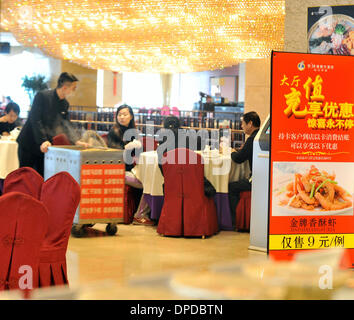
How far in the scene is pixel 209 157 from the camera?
6.52m

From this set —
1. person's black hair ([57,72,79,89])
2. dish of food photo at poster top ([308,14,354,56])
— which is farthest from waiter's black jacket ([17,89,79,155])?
dish of food photo at poster top ([308,14,354,56])

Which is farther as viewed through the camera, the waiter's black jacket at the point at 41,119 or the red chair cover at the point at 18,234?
the waiter's black jacket at the point at 41,119

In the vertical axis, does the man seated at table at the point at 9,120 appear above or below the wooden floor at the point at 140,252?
above

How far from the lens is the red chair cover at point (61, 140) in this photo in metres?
6.50

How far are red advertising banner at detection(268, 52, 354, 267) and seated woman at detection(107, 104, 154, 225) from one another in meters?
3.27

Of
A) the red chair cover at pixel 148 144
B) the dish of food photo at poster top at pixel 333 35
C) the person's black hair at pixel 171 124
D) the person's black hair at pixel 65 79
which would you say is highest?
the dish of food photo at poster top at pixel 333 35

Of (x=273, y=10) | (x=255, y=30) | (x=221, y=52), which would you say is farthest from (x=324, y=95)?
(x=221, y=52)

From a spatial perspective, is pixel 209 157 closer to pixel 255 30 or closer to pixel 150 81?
pixel 255 30

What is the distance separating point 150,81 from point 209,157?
18608 millimetres

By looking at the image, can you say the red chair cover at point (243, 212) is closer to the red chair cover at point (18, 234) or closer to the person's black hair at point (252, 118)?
the person's black hair at point (252, 118)

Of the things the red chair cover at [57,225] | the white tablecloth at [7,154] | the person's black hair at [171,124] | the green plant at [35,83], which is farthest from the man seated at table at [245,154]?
the green plant at [35,83]

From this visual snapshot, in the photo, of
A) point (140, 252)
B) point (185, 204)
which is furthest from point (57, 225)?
point (185, 204)

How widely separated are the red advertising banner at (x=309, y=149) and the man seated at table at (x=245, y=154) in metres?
2.60

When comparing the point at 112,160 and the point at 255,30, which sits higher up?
the point at 255,30
